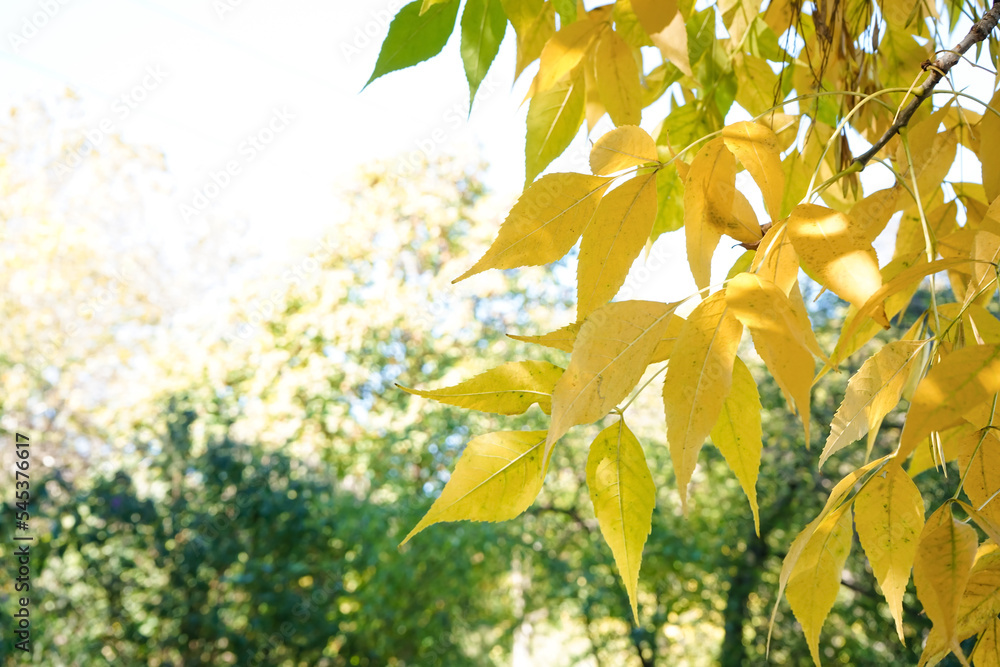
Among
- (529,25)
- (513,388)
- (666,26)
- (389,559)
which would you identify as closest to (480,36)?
(529,25)

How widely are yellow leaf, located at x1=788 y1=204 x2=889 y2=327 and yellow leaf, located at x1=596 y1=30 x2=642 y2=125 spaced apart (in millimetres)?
183

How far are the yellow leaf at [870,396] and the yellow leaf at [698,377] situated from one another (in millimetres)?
86

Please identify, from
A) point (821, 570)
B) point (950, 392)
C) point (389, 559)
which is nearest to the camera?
point (950, 392)

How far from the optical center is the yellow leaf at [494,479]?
0.36 m

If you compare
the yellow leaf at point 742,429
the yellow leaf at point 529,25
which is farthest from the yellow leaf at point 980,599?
the yellow leaf at point 529,25

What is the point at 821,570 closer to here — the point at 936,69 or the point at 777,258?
the point at 777,258

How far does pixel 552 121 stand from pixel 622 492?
0.26 m

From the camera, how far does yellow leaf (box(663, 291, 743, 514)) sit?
0.27 metres

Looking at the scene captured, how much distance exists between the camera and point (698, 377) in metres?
0.28

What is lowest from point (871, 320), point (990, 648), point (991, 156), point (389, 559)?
point (389, 559)

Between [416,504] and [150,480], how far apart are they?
3.56 ft

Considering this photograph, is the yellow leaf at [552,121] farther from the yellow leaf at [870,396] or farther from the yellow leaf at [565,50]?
the yellow leaf at [870,396]

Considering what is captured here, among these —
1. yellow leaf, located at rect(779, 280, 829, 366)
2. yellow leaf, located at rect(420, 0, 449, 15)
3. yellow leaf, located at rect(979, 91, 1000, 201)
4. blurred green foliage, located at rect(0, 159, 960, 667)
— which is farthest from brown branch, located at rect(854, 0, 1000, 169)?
blurred green foliage, located at rect(0, 159, 960, 667)

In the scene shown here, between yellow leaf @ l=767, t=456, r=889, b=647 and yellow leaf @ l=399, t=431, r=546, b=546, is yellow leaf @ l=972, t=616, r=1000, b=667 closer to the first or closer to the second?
yellow leaf @ l=767, t=456, r=889, b=647
